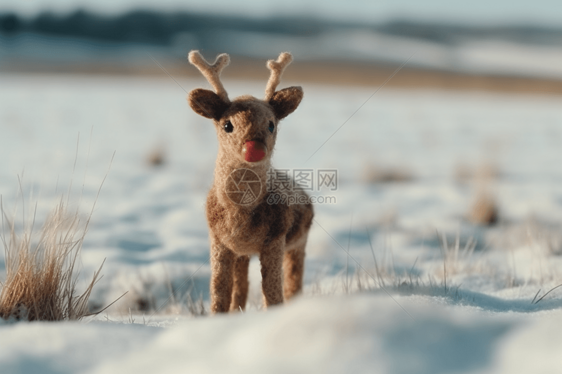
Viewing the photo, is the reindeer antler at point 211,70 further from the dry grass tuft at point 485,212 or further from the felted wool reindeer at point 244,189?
the dry grass tuft at point 485,212

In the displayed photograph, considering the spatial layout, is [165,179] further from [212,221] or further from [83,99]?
[83,99]

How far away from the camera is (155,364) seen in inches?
56.0

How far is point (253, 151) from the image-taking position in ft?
6.98

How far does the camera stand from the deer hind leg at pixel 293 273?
2.74 metres

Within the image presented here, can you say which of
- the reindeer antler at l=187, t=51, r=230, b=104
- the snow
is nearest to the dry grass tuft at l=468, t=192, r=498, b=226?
the snow

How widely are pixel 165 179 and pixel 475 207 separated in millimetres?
3579

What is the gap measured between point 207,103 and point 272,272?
0.80 metres

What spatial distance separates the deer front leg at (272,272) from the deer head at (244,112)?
42 cm

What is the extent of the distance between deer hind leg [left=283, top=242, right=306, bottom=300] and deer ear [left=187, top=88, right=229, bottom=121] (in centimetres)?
86

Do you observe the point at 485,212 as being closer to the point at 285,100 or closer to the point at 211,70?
the point at 285,100

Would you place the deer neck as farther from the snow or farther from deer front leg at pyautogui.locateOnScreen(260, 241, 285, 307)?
the snow

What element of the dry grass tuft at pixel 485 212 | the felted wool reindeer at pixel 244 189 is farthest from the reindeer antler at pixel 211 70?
the dry grass tuft at pixel 485 212

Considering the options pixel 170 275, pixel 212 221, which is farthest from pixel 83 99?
pixel 212 221

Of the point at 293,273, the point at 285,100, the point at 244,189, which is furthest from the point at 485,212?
the point at 244,189
